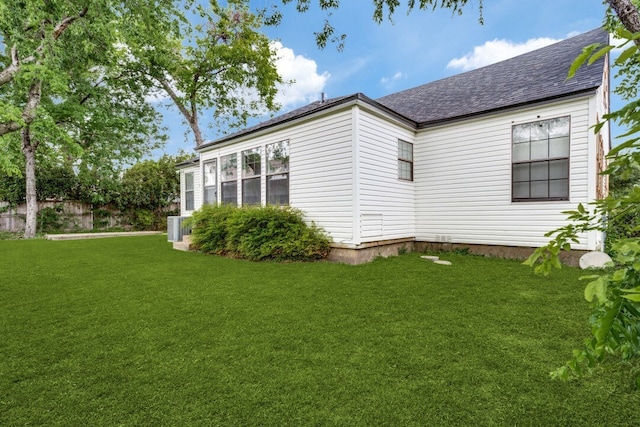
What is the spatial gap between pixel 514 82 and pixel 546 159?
2.59 metres

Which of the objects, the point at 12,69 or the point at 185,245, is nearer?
the point at 185,245

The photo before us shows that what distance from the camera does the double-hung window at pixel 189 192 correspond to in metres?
11.8

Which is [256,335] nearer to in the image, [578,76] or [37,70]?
[578,76]

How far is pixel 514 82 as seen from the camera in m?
7.50

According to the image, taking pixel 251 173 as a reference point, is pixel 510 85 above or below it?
above

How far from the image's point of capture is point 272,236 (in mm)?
6754

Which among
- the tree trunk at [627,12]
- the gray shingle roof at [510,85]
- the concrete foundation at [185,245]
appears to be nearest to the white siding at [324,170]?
the gray shingle roof at [510,85]

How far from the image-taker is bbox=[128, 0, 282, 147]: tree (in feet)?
51.5

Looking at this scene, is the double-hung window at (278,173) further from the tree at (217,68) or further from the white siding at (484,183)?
the tree at (217,68)

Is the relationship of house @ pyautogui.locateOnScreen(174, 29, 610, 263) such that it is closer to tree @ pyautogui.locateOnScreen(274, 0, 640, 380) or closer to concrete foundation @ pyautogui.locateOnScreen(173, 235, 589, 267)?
concrete foundation @ pyautogui.locateOnScreen(173, 235, 589, 267)

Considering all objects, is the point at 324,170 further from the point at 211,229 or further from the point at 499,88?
the point at 499,88

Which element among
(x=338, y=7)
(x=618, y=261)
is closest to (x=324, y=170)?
(x=338, y=7)

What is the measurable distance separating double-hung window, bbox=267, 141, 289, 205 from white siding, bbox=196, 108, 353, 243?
165 millimetres

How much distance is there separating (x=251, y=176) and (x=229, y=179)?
3.41 feet
